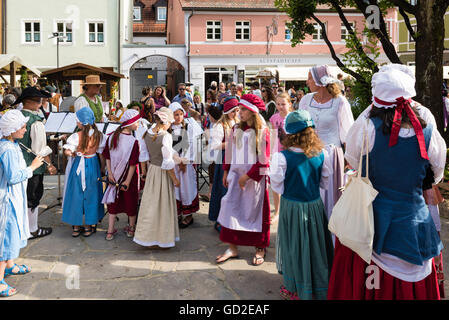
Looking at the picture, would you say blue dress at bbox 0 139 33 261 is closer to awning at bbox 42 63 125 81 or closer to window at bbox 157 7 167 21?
awning at bbox 42 63 125 81

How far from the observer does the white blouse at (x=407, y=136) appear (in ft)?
9.07

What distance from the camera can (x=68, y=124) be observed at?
23.2 feet

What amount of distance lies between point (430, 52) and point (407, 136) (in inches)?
192

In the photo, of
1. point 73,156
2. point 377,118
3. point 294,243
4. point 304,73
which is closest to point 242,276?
point 294,243

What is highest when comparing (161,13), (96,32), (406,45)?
(161,13)

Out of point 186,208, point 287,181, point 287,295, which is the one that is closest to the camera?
point 287,181

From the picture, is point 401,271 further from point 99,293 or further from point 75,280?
point 75,280

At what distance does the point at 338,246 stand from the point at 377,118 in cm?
98

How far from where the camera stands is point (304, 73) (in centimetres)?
2223

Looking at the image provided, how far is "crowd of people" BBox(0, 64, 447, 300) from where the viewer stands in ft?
9.06

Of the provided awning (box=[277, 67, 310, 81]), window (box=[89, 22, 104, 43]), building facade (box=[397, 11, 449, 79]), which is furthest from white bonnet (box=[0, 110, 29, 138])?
building facade (box=[397, 11, 449, 79])

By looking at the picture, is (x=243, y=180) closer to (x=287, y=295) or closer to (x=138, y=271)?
(x=287, y=295)

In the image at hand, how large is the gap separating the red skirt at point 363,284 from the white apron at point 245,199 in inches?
61.0

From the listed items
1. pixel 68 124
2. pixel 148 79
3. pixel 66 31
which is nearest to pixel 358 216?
pixel 68 124
